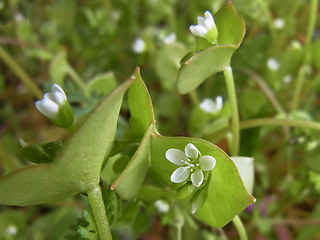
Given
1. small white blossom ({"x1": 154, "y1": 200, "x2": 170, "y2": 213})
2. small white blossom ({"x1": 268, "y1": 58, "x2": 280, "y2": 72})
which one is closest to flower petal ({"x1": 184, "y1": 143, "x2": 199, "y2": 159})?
small white blossom ({"x1": 154, "y1": 200, "x2": 170, "y2": 213})

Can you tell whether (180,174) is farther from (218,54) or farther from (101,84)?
(101,84)

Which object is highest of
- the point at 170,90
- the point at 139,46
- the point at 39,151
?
the point at 39,151

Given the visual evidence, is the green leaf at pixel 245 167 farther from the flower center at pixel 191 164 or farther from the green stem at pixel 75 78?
the green stem at pixel 75 78

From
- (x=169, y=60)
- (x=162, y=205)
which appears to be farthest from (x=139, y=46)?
(x=162, y=205)

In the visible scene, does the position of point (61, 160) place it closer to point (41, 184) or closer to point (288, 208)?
point (41, 184)

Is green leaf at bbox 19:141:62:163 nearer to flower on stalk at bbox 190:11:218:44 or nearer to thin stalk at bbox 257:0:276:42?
flower on stalk at bbox 190:11:218:44

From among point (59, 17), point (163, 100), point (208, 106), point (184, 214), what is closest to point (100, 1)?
point (59, 17)
